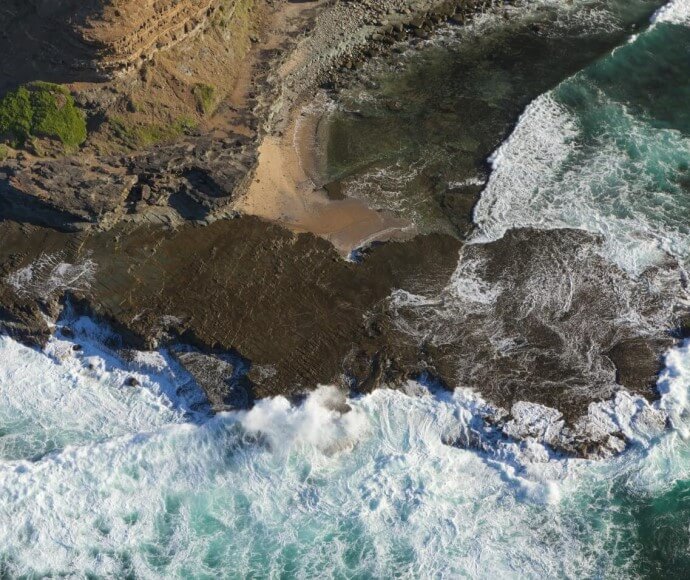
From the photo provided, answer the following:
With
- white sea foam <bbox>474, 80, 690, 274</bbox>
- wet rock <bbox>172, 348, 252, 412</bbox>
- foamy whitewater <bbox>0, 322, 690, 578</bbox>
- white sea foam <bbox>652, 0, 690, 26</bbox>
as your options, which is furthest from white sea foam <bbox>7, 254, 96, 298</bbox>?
white sea foam <bbox>652, 0, 690, 26</bbox>

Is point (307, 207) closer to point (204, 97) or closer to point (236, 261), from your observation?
point (236, 261)

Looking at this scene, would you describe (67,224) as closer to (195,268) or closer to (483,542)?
(195,268)

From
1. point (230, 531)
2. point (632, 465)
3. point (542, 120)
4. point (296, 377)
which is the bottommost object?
point (632, 465)

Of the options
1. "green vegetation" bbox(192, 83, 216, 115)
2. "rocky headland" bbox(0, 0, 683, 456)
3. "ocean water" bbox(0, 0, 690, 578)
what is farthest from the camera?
"green vegetation" bbox(192, 83, 216, 115)

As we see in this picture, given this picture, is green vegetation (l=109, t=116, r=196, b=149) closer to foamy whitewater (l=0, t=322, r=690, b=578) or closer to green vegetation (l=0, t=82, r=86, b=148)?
green vegetation (l=0, t=82, r=86, b=148)

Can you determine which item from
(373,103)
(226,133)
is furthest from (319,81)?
(226,133)

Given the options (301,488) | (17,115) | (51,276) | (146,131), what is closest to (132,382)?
(51,276)

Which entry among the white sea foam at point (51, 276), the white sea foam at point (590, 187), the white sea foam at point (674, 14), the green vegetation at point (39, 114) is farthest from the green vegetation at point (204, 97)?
the white sea foam at point (674, 14)
